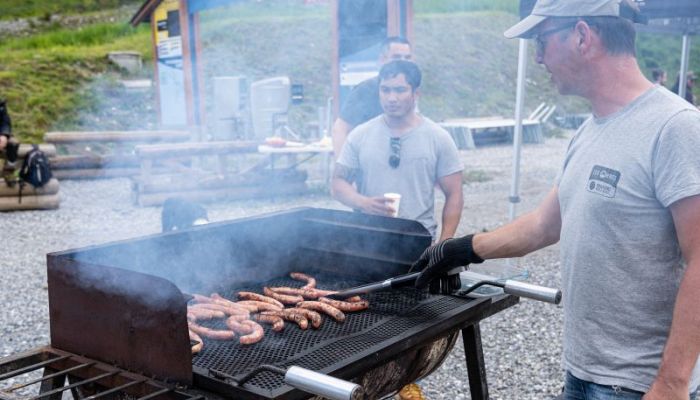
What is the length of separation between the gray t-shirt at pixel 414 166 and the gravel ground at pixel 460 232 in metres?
1.26

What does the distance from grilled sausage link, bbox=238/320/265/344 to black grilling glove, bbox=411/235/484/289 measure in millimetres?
624

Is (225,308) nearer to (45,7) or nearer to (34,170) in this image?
(34,170)

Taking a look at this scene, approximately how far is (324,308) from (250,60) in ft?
63.5

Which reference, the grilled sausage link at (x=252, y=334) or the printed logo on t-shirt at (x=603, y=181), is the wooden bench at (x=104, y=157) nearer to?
the grilled sausage link at (x=252, y=334)

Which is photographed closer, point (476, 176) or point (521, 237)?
point (521, 237)

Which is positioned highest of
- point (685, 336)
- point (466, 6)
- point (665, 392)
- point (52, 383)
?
point (466, 6)

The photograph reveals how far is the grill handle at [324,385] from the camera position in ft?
4.96

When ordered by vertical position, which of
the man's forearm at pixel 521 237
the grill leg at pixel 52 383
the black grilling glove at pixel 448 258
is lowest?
the grill leg at pixel 52 383

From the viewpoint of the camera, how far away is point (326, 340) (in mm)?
2314

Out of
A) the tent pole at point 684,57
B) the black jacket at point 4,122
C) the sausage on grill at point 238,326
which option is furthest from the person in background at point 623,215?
the black jacket at point 4,122

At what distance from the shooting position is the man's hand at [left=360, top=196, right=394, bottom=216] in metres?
3.45

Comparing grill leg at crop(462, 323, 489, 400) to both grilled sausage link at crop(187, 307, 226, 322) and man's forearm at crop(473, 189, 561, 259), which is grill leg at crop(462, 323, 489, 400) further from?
grilled sausage link at crop(187, 307, 226, 322)

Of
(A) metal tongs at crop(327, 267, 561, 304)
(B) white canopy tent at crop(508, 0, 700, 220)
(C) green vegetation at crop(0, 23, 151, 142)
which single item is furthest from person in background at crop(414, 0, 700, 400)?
(C) green vegetation at crop(0, 23, 151, 142)

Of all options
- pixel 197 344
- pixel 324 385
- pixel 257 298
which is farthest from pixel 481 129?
pixel 324 385
